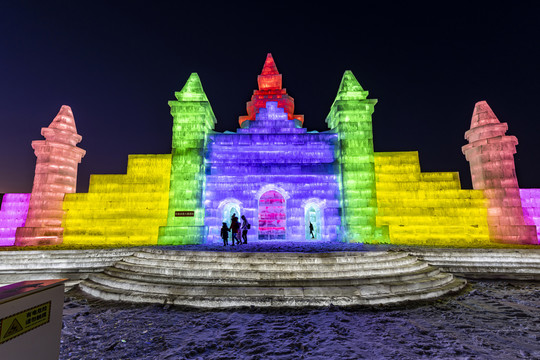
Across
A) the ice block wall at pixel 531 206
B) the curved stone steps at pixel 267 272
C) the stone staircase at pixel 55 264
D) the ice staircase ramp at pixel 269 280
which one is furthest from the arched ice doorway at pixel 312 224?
the ice block wall at pixel 531 206

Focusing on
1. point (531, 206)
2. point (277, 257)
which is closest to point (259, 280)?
point (277, 257)

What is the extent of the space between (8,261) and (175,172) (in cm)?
954

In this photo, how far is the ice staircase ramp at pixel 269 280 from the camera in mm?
7078

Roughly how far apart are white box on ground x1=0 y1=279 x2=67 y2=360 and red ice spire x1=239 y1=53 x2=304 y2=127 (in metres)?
22.5

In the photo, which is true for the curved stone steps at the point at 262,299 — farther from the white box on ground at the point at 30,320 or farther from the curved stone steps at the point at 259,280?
the white box on ground at the point at 30,320

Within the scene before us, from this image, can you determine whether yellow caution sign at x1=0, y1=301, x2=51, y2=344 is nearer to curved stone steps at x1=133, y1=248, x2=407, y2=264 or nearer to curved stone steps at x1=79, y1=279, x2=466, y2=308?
curved stone steps at x1=79, y1=279, x2=466, y2=308

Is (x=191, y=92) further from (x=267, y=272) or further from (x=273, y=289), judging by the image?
(x=273, y=289)

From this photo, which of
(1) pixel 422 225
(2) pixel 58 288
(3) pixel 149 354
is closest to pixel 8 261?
(3) pixel 149 354

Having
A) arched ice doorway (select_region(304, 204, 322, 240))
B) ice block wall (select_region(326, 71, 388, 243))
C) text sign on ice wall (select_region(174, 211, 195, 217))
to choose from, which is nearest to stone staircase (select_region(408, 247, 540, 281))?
ice block wall (select_region(326, 71, 388, 243))

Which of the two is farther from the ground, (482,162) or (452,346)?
(482,162)

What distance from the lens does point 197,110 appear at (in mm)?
19203

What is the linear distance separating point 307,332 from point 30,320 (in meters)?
4.61

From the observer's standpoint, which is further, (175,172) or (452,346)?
(175,172)

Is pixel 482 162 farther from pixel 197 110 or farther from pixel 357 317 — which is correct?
pixel 197 110
